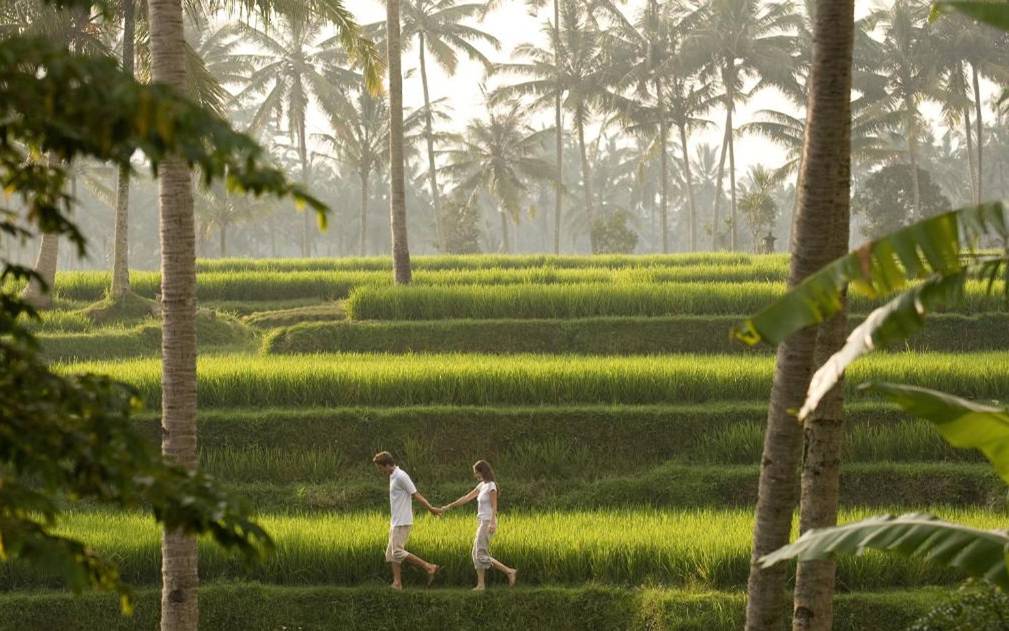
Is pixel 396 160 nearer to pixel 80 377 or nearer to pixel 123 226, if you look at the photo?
pixel 123 226

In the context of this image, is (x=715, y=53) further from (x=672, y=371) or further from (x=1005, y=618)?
(x=1005, y=618)

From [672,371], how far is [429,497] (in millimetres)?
3537

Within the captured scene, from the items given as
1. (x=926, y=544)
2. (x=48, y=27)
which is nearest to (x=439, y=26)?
(x=48, y=27)

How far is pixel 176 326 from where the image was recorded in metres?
8.60

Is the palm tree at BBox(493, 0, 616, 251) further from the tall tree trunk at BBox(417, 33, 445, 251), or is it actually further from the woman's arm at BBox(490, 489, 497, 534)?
the woman's arm at BBox(490, 489, 497, 534)

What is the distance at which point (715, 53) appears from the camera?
44281mm

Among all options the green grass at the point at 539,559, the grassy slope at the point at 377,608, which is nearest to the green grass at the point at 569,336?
the green grass at the point at 539,559

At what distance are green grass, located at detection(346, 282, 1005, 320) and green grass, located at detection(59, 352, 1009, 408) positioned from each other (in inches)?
144

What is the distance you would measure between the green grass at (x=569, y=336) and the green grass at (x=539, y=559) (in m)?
7.15

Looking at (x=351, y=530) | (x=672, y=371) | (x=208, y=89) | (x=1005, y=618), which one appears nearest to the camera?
(x=1005, y=618)

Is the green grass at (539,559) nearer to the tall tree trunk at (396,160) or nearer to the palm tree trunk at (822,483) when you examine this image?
the palm tree trunk at (822,483)

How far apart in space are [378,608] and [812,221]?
496cm

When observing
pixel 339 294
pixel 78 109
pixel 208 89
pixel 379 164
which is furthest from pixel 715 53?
pixel 78 109

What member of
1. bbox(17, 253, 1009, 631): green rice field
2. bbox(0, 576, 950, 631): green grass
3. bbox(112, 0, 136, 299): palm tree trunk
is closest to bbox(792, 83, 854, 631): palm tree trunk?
bbox(17, 253, 1009, 631): green rice field
